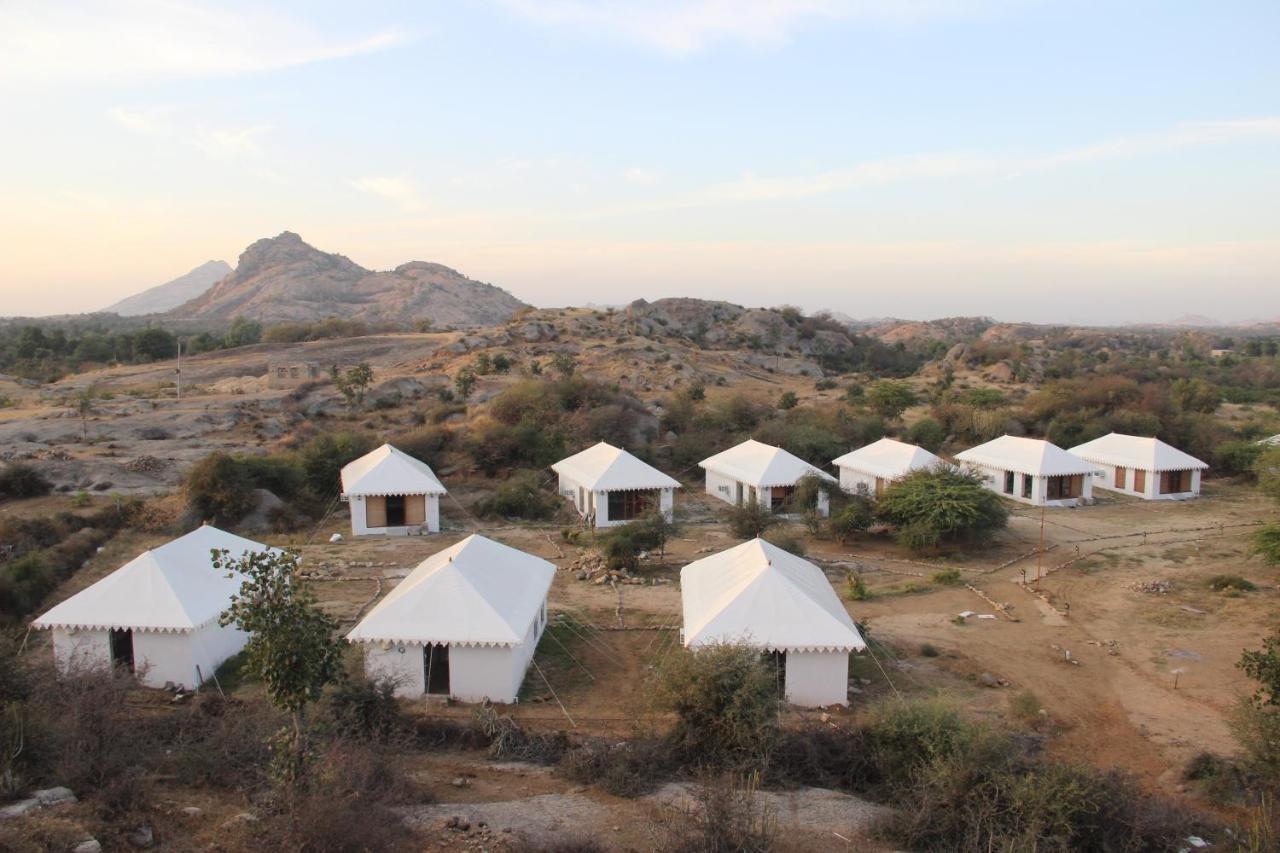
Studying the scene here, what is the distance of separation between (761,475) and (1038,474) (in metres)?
9.11

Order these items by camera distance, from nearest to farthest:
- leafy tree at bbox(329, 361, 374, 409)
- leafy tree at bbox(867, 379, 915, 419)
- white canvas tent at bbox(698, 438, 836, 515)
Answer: white canvas tent at bbox(698, 438, 836, 515) → leafy tree at bbox(329, 361, 374, 409) → leafy tree at bbox(867, 379, 915, 419)

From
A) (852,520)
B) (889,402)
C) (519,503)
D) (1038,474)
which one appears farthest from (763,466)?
(889,402)

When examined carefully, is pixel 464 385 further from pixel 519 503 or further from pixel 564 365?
pixel 519 503

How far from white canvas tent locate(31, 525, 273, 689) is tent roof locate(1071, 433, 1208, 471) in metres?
28.3

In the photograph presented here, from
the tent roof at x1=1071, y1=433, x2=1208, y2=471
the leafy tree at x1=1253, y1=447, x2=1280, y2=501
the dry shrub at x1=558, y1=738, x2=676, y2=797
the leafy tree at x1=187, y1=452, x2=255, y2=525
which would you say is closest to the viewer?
the dry shrub at x1=558, y1=738, x2=676, y2=797

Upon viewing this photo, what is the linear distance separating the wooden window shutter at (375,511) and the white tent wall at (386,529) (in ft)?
0.18

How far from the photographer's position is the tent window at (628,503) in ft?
81.1

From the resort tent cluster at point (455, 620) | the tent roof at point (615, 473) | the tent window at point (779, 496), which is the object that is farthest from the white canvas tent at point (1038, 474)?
the resort tent cluster at point (455, 620)

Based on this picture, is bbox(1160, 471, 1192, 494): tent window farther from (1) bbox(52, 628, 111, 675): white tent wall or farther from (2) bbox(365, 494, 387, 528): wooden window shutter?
(1) bbox(52, 628, 111, 675): white tent wall

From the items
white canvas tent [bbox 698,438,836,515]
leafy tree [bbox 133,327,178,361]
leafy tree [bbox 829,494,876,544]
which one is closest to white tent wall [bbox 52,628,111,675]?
white canvas tent [bbox 698,438,836,515]

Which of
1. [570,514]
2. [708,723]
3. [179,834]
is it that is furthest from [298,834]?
[570,514]

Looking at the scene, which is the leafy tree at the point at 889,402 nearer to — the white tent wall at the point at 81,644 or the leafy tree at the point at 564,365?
the leafy tree at the point at 564,365

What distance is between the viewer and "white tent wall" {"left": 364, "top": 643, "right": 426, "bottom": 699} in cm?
1271

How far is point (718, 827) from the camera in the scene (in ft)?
25.1
